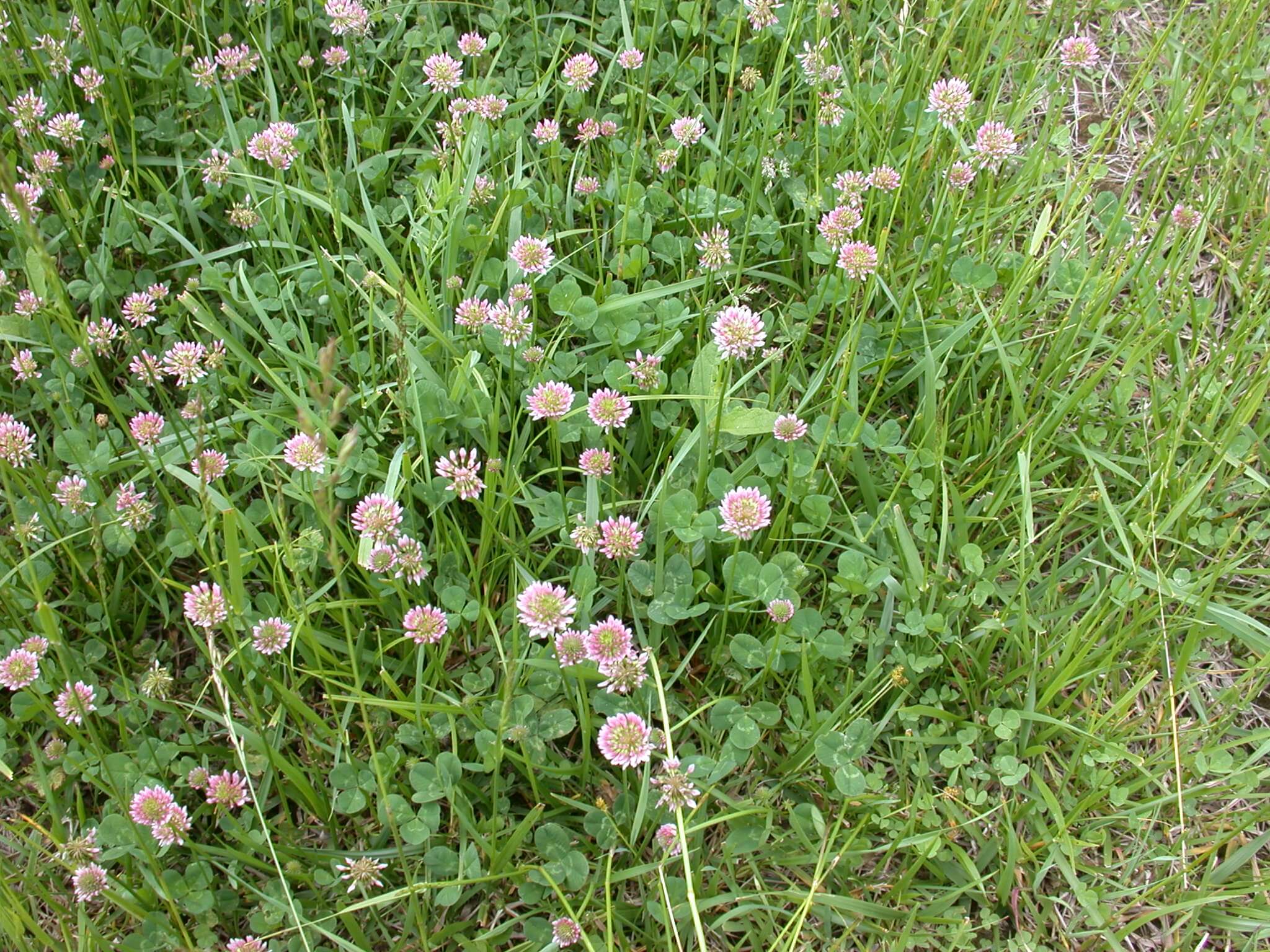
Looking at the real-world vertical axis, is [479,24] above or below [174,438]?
above

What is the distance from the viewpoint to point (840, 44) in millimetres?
3475

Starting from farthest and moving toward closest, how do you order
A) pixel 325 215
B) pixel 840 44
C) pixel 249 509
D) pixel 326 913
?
pixel 840 44 → pixel 325 215 → pixel 249 509 → pixel 326 913

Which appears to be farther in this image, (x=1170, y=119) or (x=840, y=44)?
(x=840, y=44)

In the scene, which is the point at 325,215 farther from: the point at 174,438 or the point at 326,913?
the point at 326,913

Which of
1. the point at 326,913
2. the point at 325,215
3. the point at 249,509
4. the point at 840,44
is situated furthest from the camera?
the point at 840,44

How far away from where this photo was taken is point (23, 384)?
294cm

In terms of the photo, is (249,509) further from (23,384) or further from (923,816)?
(923,816)

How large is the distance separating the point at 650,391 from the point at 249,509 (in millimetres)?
1050

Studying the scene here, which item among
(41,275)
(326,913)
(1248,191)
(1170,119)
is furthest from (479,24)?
(326,913)

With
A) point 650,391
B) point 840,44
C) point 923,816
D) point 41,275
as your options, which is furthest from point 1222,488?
point 41,275

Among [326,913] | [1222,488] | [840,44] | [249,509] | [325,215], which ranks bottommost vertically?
[326,913]

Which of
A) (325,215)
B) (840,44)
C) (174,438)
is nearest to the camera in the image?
(174,438)

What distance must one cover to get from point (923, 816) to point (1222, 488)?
1.26 m

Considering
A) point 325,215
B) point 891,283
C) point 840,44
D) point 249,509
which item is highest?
point 840,44
